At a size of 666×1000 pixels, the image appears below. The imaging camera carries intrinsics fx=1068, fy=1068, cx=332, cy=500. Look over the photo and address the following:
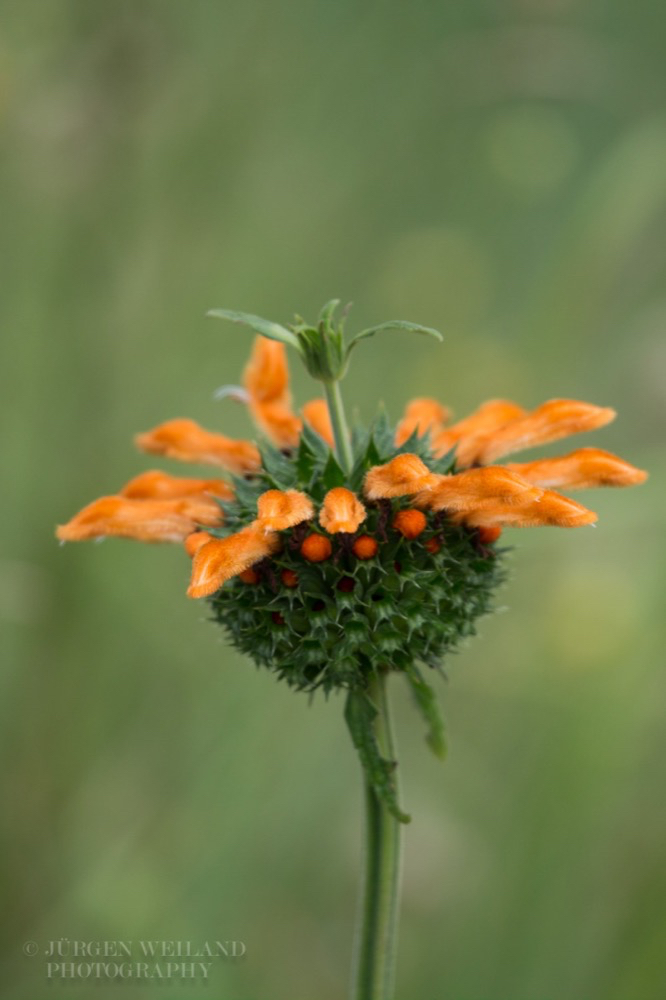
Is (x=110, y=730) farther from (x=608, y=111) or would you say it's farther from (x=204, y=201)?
(x=608, y=111)

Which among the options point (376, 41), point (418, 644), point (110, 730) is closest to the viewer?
point (418, 644)

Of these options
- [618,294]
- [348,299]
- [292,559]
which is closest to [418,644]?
[292,559]

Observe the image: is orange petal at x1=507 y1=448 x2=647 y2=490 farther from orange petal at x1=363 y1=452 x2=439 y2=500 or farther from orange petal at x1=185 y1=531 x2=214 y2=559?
orange petal at x1=185 y1=531 x2=214 y2=559

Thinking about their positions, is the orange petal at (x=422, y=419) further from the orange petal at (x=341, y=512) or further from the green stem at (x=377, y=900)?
the green stem at (x=377, y=900)

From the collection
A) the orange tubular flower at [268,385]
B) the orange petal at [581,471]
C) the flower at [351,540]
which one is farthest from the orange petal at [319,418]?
the orange petal at [581,471]

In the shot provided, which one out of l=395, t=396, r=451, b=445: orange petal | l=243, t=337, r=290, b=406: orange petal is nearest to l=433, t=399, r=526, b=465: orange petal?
l=395, t=396, r=451, b=445: orange petal

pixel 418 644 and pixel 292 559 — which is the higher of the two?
pixel 292 559
